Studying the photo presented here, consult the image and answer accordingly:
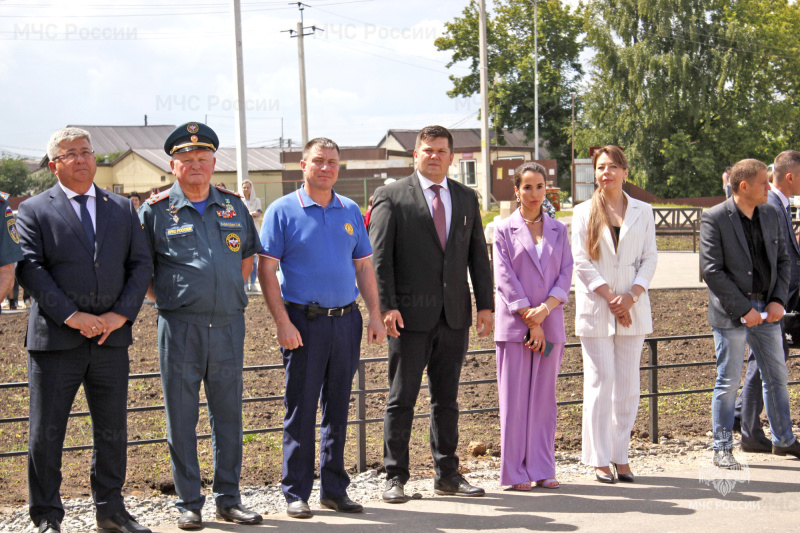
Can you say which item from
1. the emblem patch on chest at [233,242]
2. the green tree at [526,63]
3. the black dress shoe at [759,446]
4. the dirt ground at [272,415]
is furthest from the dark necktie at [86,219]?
the green tree at [526,63]

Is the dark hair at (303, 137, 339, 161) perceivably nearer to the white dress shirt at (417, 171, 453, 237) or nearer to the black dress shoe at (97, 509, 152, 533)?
the white dress shirt at (417, 171, 453, 237)

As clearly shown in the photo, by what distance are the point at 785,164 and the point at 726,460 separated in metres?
2.39

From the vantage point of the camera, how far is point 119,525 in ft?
14.5

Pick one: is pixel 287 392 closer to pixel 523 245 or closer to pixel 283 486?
pixel 283 486

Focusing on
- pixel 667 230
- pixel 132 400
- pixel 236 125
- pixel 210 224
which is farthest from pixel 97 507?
pixel 667 230

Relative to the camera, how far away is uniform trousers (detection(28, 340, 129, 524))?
4.30m

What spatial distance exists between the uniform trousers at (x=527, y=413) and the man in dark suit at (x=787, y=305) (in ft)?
5.96

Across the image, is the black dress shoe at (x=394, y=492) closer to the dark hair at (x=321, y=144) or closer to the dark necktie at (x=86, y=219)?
the dark hair at (x=321, y=144)

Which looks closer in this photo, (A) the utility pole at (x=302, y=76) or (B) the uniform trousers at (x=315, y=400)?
(B) the uniform trousers at (x=315, y=400)

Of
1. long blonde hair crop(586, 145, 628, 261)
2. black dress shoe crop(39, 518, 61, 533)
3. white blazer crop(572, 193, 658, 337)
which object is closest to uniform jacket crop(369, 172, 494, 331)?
white blazer crop(572, 193, 658, 337)

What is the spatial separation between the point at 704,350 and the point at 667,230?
17605mm

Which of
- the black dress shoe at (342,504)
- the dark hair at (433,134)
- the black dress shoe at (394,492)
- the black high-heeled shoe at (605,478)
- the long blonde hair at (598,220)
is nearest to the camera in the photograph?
the black dress shoe at (342,504)

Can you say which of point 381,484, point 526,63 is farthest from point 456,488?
point 526,63

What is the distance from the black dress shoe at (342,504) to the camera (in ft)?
15.9
